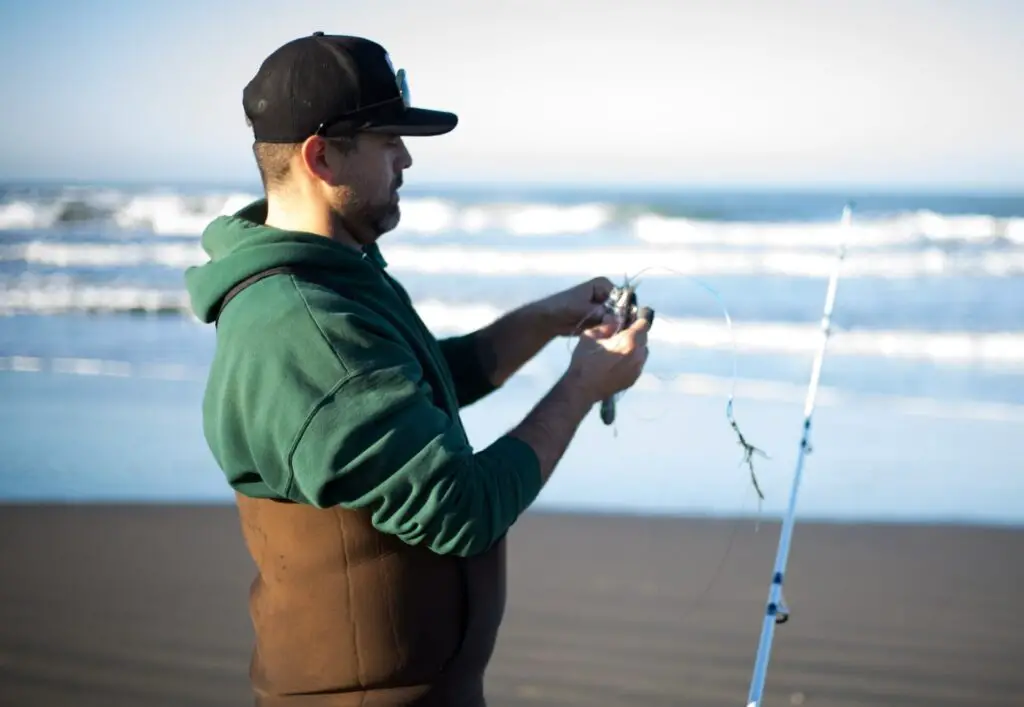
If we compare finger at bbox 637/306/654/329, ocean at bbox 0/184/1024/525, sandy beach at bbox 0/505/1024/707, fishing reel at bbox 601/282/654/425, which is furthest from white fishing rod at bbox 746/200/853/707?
sandy beach at bbox 0/505/1024/707

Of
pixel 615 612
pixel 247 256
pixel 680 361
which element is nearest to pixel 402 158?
pixel 247 256

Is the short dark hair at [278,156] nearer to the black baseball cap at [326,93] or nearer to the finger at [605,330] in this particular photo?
the black baseball cap at [326,93]

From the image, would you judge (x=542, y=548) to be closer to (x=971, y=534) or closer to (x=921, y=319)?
(x=971, y=534)

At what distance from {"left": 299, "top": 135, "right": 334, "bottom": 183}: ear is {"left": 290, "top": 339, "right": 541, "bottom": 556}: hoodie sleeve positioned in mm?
283

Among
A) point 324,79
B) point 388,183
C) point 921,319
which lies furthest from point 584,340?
point 921,319

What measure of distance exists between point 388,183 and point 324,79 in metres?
0.17

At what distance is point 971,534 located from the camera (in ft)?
17.4

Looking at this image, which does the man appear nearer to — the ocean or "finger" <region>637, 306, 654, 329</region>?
"finger" <region>637, 306, 654, 329</region>

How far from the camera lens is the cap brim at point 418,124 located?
5.71ft

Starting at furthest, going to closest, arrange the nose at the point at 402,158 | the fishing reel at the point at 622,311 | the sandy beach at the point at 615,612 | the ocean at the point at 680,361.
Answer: the ocean at the point at 680,361
the sandy beach at the point at 615,612
the fishing reel at the point at 622,311
the nose at the point at 402,158

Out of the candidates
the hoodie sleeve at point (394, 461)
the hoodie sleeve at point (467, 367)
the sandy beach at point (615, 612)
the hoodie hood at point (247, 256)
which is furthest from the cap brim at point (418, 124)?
the sandy beach at point (615, 612)

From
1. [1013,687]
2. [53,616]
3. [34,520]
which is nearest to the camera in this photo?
[1013,687]

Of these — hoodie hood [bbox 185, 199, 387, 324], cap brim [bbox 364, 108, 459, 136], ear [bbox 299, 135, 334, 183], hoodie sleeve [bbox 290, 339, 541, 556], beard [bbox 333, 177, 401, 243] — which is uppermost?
cap brim [bbox 364, 108, 459, 136]

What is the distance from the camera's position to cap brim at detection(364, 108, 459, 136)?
5.71 ft
